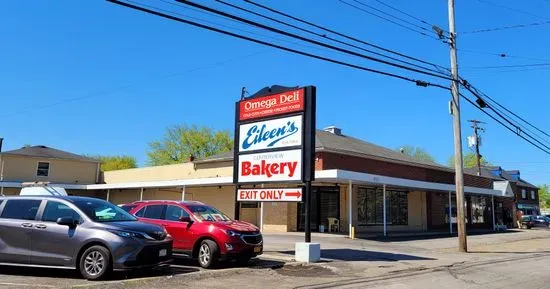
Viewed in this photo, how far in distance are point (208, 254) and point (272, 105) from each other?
19.2 ft

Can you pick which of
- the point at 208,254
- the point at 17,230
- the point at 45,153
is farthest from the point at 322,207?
the point at 45,153

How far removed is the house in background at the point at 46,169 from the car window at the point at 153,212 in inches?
1320

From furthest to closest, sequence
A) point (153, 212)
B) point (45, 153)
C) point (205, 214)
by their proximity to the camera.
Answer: point (45, 153)
point (153, 212)
point (205, 214)

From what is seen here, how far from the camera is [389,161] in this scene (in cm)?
3238

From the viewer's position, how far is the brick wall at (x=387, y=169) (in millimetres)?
27880

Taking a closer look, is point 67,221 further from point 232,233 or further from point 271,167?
point 271,167

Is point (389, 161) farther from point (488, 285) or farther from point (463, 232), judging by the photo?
point (488, 285)

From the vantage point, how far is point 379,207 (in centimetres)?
3247

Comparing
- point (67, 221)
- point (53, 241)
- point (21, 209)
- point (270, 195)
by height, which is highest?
point (270, 195)

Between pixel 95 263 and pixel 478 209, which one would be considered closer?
pixel 95 263

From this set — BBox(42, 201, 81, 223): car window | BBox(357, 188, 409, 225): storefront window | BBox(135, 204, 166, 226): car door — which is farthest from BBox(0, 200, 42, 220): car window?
BBox(357, 188, 409, 225): storefront window

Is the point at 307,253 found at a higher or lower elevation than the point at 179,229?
lower

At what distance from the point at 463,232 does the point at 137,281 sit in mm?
15180

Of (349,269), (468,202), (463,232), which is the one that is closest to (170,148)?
(468,202)
